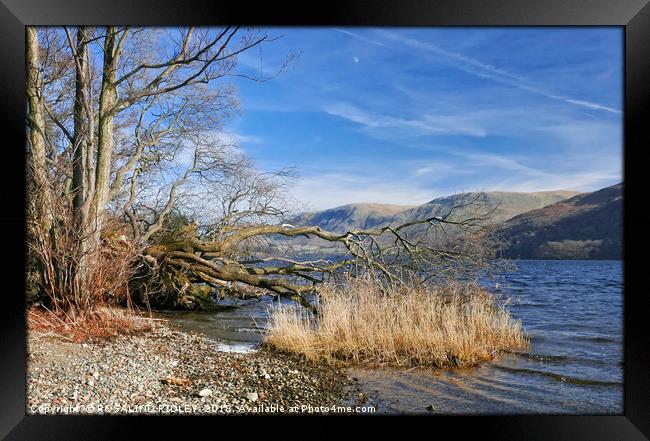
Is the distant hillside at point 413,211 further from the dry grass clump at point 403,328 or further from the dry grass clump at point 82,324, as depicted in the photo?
the dry grass clump at point 82,324

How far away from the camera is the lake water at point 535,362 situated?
409 centimetres

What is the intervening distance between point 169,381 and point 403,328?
243 centimetres

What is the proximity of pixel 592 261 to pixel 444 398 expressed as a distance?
13.8ft

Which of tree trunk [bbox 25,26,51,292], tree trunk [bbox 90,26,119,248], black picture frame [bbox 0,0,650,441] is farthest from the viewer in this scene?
tree trunk [bbox 90,26,119,248]

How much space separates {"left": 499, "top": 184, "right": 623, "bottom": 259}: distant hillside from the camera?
6386 millimetres

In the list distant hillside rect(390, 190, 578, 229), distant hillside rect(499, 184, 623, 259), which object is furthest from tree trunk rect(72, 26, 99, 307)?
distant hillside rect(499, 184, 623, 259)

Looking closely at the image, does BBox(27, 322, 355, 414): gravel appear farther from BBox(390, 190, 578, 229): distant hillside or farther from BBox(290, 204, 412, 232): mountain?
BBox(390, 190, 578, 229): distant hillside

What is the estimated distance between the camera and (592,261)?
7.05m

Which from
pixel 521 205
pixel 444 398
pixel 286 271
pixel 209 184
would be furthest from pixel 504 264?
pixel 209 184

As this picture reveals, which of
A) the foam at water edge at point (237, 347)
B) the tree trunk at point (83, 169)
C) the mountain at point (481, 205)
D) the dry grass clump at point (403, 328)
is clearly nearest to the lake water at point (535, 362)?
the foam at water edge at point (237, 347)

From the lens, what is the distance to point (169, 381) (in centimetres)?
412

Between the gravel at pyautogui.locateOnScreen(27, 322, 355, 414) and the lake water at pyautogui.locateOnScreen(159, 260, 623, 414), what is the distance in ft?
1.56

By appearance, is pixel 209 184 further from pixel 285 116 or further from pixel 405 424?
pixel 405 424
